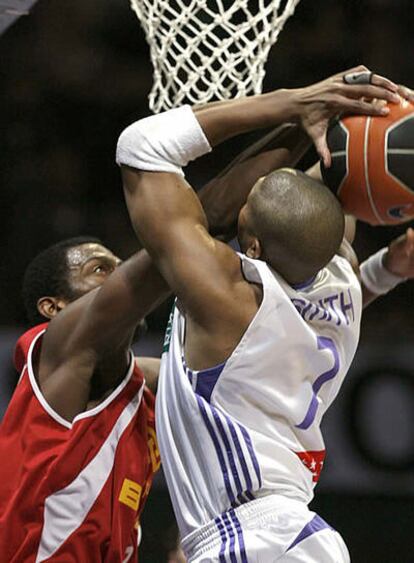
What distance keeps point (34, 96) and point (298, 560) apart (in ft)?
14.3

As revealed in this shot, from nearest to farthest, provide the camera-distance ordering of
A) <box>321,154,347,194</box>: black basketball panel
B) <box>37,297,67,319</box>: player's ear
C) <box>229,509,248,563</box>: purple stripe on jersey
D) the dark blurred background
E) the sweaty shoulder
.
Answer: <box>229,509,248,563</box>: purple stripe on jersey, <box>321,154,347,194</box>: black basketball panel, the sweaty shoulder, <box>37,297,67,319</box>: player's ear, the dark blurred background

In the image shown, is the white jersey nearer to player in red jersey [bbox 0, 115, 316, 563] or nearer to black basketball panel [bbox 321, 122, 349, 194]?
black basketball panel [bbox 321, 122, 349, 194]

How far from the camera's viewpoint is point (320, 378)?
292 cm

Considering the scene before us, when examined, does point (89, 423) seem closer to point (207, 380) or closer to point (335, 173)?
point (207, 380)

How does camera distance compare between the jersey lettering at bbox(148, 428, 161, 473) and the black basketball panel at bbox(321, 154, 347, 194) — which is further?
the jersey lettering at bbox(148, 428, 161, 473)

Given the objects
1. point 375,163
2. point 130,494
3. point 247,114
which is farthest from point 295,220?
point 130,494

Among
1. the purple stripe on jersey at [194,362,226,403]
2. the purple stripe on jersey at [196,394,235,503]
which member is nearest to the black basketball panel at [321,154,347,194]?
the purple stripe on jersey at [194,362,226,403]

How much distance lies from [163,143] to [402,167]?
0.63 meters

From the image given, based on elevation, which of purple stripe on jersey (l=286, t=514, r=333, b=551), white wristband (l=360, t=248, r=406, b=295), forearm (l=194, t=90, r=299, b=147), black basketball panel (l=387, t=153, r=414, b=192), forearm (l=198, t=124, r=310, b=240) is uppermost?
forearm (l=194, t=90, r=299, b=147)

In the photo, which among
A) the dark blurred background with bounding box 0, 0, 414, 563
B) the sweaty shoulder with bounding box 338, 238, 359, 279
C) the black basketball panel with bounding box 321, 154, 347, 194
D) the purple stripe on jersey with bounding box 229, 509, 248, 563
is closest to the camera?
the purple stripe on jersey with bounding box 229, 509, 248, 563

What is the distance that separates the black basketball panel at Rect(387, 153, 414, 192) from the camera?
272cm

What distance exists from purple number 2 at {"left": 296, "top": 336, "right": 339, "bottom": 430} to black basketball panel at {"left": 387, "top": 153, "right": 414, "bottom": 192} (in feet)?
1.57

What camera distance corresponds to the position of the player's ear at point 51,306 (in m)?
3.72

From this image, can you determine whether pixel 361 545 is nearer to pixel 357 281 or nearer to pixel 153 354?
pixel 153 354
